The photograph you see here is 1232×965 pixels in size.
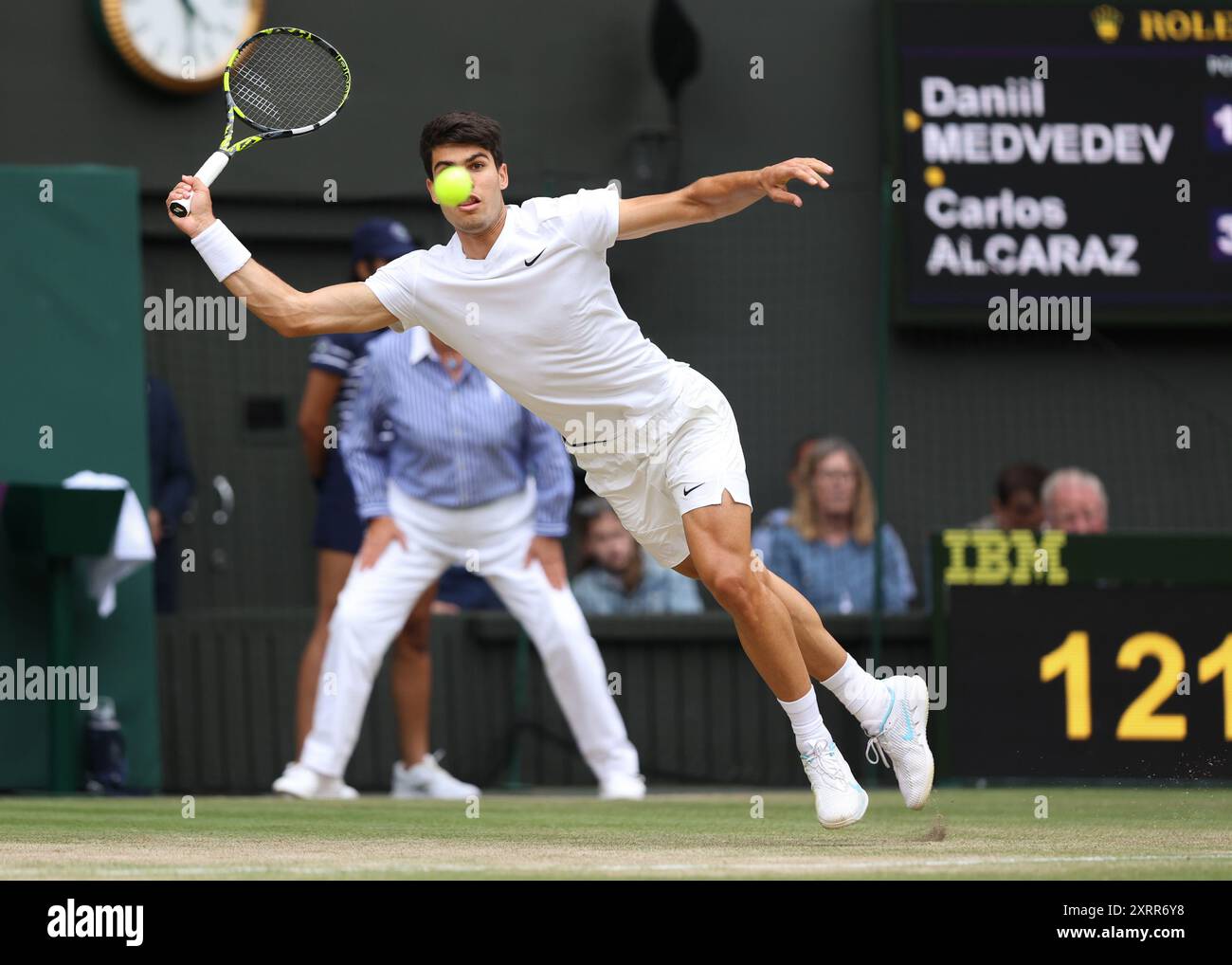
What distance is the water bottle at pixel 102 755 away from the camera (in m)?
9.36

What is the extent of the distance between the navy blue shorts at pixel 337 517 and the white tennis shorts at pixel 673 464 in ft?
10.3

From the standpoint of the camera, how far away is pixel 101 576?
9430mm

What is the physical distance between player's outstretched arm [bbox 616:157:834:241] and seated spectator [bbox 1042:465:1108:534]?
4.31m

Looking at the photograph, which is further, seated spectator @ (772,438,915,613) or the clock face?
the clock face

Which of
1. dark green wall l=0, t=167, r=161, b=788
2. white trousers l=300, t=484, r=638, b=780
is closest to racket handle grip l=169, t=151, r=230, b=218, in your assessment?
white trousers l=300, t=484, r=638, b=780

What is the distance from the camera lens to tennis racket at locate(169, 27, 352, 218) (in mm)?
7008

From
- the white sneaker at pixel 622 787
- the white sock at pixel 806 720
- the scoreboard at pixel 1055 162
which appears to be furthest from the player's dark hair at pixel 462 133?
the scoreboard at pixel 1055 162

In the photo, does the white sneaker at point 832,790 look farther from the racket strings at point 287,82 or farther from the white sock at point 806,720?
the racket strings at point 287,82

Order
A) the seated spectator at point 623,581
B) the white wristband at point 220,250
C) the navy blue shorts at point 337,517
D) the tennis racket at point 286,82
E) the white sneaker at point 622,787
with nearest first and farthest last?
the white wristband at point 220,250 → the tennis racket at point 286,82 → the white sneaker at point 622,787 → the navy blue shorts at point 337,517 → the seated spectator at point 623,581

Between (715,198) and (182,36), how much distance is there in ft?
20.1

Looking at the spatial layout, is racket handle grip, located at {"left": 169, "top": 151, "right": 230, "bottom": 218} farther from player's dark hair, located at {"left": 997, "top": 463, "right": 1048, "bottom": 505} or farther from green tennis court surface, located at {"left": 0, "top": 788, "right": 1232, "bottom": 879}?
player's dark hair, located at {"left": 997, "top": 463, "right": 1048, "bottom": 505}

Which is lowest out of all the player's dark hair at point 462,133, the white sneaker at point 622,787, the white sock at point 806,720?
the white sneaker at point 622,787
